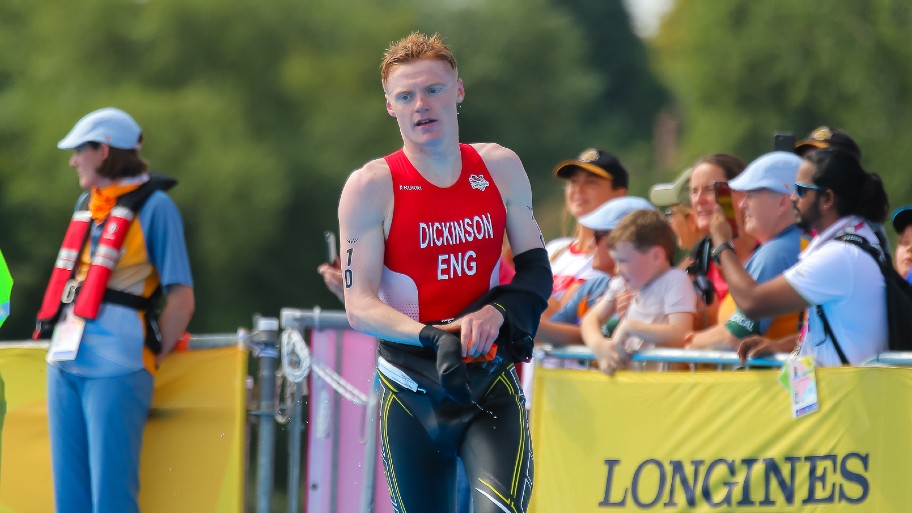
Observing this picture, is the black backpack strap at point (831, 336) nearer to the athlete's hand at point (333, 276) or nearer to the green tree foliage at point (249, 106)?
the athlete's hand at point (333, 276)

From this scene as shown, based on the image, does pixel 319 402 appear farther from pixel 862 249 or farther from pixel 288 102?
pixel 288 102

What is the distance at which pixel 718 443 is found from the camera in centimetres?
693

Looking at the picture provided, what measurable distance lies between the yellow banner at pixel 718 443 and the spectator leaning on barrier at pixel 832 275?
5.8 inches

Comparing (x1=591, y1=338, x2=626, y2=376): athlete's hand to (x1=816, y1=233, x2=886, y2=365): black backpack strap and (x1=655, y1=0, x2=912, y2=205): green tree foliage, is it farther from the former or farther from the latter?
(x1=655, y1=0, x2=912, y2=205): green tree foliage

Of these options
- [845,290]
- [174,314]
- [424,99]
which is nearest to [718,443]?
[845,290]

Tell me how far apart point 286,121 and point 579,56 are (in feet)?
33.6

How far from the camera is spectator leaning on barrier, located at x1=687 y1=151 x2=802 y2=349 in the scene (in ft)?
23.2

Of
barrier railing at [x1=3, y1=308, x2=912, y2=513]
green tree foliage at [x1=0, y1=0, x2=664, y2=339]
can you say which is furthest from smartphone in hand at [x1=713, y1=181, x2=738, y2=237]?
green tree foliage at [x1=0, y1=0, x2=664, y2=339]

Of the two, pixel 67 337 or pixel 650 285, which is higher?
pixel 650 285

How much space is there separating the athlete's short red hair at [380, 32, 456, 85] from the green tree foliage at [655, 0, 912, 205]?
80.2 ft

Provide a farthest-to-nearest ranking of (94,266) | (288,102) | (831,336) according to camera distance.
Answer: (288,102)
(94,266)
(831,336)

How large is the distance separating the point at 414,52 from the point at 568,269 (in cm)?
288

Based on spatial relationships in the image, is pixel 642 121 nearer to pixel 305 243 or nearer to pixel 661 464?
pixel 305 243

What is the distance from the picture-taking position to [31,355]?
8.13 metres
